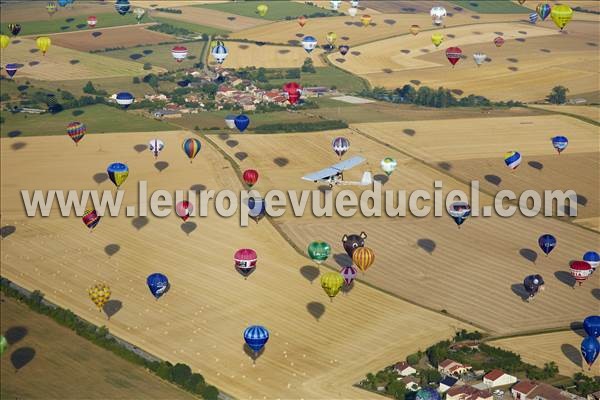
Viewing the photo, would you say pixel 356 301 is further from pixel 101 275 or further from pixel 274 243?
pixel 101 275

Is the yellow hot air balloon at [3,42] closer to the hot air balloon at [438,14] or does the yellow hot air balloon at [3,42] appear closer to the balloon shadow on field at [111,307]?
the hot air balloon at [438,14]

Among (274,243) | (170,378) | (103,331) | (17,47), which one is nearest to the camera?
(170,378)

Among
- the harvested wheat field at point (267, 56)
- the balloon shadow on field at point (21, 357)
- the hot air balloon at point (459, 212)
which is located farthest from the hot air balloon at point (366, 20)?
the balloon shadow on field at point (21, 357)

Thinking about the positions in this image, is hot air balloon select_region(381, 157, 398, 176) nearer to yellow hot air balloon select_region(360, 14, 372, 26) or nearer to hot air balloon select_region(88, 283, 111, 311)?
hot air balloon select_region(88, 283, 111, 311)

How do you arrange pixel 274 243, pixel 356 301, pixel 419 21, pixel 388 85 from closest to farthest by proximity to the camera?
pixel 356 301 < pixel 274 243 < pixel 388 85 < pixel 419 21

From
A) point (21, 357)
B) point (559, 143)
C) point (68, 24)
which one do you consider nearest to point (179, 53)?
point (68, 24)

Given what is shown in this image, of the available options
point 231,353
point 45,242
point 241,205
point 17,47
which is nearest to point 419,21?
point 17,47
